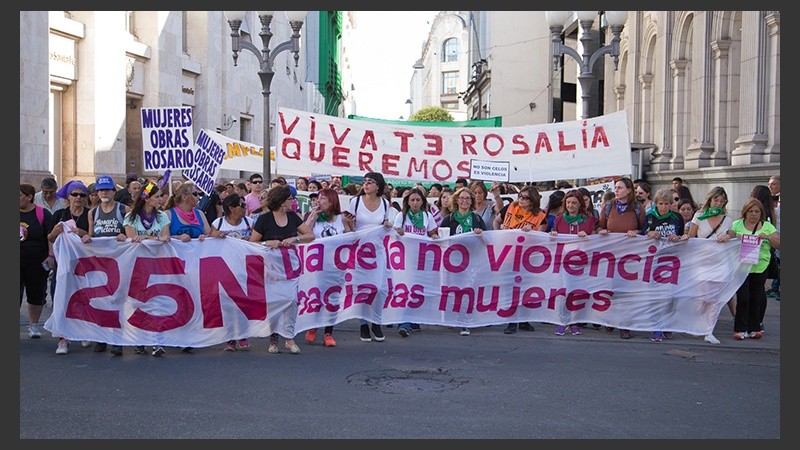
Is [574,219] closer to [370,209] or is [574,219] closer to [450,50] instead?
[370,209]

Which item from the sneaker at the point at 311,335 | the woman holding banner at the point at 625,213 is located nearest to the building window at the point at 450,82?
the woman holding banner at the point at 625,213

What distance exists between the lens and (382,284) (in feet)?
33.0

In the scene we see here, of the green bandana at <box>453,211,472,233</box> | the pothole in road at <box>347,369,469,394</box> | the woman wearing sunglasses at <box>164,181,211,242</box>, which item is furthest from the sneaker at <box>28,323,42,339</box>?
the green bandana at <box>453,211,472,233</box>

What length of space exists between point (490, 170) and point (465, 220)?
3041 millimetres

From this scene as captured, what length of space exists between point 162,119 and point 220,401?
21.0ft

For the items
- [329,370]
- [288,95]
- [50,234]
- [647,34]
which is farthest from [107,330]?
[288,95]

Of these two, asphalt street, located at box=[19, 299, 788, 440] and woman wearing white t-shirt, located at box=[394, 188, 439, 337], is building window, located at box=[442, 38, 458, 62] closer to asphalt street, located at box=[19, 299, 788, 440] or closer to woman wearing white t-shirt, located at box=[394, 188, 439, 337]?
woman wearing white t-shirt, located at box=[394, 188, 439, 337]

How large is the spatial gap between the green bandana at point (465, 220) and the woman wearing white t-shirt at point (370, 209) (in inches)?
35.1

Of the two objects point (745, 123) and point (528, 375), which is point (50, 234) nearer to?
point (528, 375)

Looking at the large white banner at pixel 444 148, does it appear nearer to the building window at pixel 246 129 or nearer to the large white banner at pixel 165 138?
the large white banner at pixel 165 138

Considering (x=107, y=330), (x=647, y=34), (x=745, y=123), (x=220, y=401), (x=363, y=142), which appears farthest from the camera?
(x=647, y=34)

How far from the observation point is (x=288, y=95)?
43.8 metres

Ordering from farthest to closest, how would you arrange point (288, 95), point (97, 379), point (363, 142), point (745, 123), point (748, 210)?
point (288, 95)
point (745, 123)
point (363, 142)
point (748, 210)
point (97, 379)

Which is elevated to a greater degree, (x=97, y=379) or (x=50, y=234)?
(x=50, y=234)
